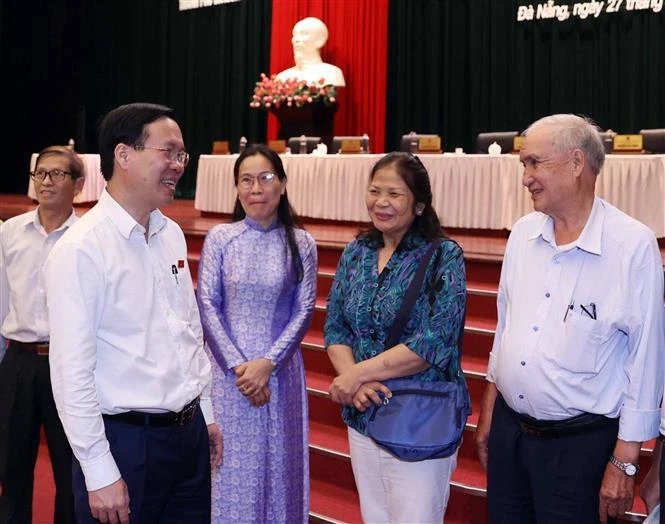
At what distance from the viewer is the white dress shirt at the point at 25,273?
3105 mm

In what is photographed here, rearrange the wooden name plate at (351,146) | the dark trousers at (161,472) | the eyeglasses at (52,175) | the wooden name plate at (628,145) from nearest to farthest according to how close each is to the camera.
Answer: the dark trousers at (161,472)
the eyeglasses at (52,175)
the wooden name plate at (628,145)
the wooden name plate at (351,146)

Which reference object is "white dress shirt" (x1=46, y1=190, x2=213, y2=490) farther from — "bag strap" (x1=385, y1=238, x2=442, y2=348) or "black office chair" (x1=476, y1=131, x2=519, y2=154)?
"black office chair" (x1=476, y1=131, x2=519, y2=154)

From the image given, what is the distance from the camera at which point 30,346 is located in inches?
122

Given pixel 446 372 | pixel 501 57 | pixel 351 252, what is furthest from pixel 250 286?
pixel 501 57

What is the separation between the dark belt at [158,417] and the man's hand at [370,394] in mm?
498

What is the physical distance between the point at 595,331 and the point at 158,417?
1092 mm

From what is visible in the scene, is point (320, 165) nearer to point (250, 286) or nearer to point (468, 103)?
point (468, 103)

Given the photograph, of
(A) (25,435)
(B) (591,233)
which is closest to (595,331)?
(B) (591,233)

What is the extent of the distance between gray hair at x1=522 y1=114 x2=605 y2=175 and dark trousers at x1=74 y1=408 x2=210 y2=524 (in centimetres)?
116

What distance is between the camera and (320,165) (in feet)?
23.1

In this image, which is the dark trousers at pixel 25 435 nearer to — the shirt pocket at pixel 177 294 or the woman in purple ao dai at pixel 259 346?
the woman in purple ao dai at pixel 259 346

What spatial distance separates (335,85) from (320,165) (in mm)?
1905

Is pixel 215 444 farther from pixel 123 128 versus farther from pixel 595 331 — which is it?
pixel 595 331

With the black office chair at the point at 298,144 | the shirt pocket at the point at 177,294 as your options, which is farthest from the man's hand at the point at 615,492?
the black office chair at the point at 298,144
